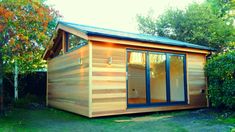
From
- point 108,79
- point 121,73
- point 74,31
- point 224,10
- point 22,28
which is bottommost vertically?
point 108,79

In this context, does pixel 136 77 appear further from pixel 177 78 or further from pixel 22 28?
pixel 22 28

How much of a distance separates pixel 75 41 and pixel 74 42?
11 centimetres

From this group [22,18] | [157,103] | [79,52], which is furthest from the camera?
[157,103]

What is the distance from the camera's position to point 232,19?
58.1 feet

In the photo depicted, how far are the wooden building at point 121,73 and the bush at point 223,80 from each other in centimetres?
86

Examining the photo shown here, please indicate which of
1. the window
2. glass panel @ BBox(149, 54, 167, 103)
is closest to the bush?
glass panel @ BBox(149, 54, 167, 103)

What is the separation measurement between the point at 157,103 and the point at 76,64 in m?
2.95

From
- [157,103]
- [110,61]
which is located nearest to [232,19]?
[157,103]

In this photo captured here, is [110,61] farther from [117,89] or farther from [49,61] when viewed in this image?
[49,61]

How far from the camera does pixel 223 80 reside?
24.3 feet

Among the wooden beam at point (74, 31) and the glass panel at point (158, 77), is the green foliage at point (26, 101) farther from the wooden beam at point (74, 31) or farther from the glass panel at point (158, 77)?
the glass panel at point (158, 77)

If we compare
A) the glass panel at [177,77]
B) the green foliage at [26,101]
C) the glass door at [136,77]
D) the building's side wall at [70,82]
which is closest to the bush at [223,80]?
the glass panel at [177,77]

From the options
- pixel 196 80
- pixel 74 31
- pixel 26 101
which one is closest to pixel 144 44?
pixel 74 31

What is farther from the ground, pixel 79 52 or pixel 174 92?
pixel 79 52
